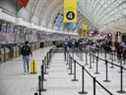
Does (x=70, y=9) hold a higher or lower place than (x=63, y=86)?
higher

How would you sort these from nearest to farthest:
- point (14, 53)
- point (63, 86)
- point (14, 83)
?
1. point (63, 86)
2. point (14, 83)
3. point (14, 53)

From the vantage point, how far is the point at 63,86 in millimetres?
18156

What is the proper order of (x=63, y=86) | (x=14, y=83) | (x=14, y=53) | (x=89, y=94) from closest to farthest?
(x=89, y=94) < (x=63, y=86) < (x=14, y=83) < (x=14, y=53)

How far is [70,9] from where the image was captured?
30.1 meters

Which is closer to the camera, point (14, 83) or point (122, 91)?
point (122, 91)

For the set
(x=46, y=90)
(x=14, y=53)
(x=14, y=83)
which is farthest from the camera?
(x=14, y=53)

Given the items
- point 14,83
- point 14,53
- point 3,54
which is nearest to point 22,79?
point 14,83

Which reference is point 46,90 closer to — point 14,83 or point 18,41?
point 14,83

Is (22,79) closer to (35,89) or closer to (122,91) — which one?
(35,89)

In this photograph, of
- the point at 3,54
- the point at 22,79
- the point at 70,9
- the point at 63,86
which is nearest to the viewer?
the point at 63,86

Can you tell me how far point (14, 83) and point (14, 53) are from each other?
2507 cm

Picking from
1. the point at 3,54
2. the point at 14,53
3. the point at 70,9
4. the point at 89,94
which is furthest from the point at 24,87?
the point at 14,53

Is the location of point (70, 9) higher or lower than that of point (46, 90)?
higher

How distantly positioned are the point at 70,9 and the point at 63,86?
12.8 meters
